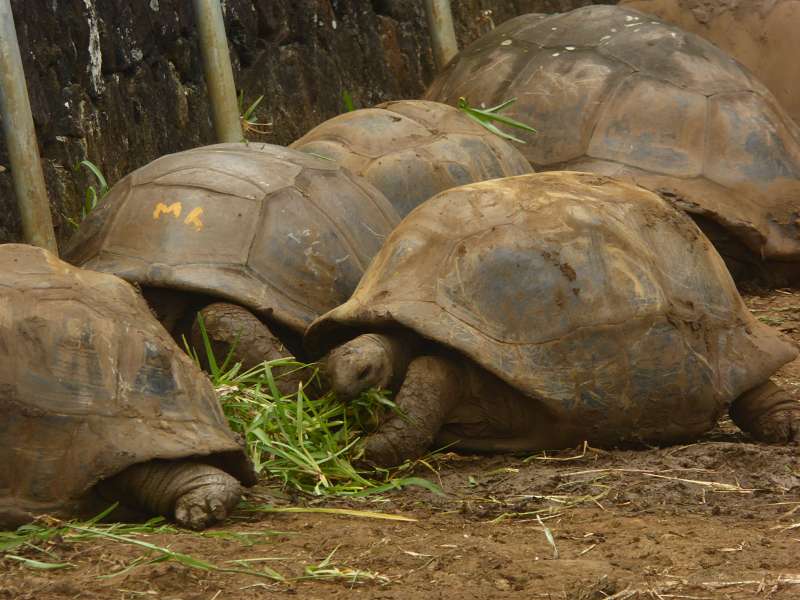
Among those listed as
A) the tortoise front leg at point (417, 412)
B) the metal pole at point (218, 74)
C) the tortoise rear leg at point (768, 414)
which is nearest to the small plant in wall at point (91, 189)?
the metal pole at point (218, 74)

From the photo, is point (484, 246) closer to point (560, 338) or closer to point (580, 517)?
point (560, 338)

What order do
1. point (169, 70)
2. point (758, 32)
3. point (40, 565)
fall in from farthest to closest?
point (758, 32) < point (169, 70) < point (40, 565)

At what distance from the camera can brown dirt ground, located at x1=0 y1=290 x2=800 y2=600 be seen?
3.16 m

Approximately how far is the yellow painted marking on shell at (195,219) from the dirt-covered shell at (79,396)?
1.09m

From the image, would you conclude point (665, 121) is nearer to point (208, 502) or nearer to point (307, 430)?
point (307, 430)

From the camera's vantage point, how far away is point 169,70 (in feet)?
21.9

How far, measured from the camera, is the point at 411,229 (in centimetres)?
480

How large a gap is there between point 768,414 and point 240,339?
1.69 m

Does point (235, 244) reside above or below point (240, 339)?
above

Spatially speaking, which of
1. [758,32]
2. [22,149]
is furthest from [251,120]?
[758,32]

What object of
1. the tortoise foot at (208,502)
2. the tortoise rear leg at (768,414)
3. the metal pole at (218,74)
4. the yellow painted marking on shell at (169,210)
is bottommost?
the tortoise rear leg at (768,414)

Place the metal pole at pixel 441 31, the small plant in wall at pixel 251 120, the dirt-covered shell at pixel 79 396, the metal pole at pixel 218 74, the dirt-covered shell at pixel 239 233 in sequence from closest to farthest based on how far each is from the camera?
the dirt-covered shell at pixel 79 396, the dirt-covered shell at pixel 239 233, the metal pole at pixel 218 74, the small plant in wall at pixel 251 120, the metal pole at pixel 441 31

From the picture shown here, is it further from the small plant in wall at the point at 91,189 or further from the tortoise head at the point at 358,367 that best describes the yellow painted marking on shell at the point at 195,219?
the small plant in wall at the point at 91,189

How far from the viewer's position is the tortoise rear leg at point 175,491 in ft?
12.1
